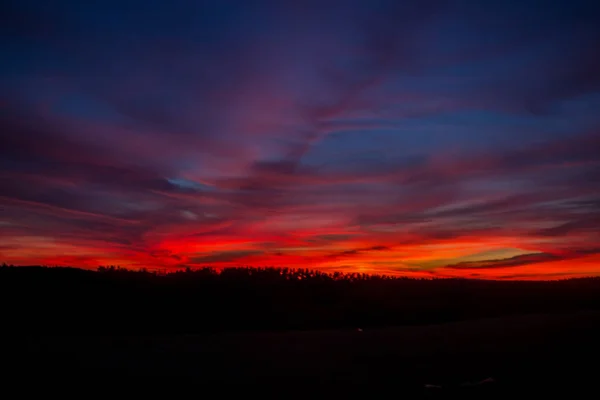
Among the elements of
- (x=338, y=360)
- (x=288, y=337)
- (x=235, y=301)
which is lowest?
(x=338, y=360)

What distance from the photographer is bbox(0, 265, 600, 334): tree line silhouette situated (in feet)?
51.5

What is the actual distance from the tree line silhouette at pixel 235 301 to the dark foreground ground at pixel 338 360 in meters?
4.54

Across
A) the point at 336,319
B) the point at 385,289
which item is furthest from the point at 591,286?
the point at 336,319

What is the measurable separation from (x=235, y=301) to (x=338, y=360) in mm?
10354

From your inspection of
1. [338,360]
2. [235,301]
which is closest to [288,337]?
[338,360]

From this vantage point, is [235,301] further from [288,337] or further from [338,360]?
[338,360]

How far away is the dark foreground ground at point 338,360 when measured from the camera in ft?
23.6

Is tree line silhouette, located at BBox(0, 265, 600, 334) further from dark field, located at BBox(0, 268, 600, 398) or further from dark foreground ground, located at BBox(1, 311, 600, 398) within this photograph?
dark foreground ground, located at BBox(1, 311, 600, 398)

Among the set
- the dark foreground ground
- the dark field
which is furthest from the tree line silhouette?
the dark foreground ground

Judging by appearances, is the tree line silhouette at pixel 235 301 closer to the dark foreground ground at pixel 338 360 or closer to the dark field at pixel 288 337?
the dark field at pixel 288 337

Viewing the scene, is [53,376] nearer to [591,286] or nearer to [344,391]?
[344,391]

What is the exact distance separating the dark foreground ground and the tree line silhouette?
4543mm

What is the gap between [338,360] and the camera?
8.88m

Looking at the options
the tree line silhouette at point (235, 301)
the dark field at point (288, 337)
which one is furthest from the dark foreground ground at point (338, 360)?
the tree line silhouette at point (235, 301)
